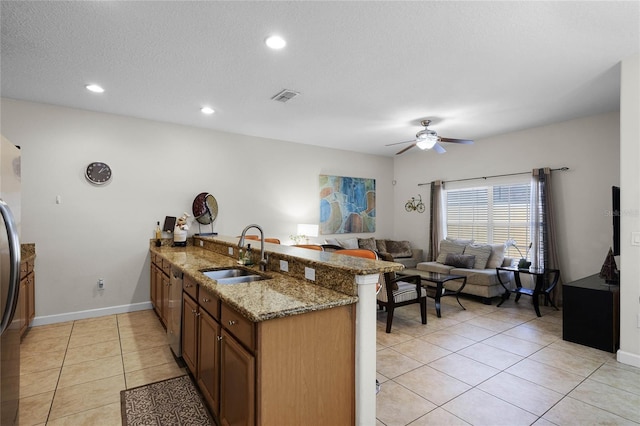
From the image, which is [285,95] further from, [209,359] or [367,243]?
[367,243]

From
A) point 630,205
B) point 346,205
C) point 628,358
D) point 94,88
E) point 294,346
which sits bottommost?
point 628,358

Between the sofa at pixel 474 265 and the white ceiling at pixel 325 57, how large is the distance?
2270mm

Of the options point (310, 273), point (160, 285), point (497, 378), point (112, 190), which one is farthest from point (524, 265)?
point (112, 190)

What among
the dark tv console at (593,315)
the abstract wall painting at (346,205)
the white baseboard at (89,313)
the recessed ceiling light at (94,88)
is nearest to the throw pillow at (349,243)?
the abstract wall painting at (346,205)

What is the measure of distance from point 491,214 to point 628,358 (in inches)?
128

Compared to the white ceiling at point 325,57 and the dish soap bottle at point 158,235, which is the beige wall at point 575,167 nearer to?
the white ceiling at point 325,57

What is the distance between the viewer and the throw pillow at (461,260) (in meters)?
5.48

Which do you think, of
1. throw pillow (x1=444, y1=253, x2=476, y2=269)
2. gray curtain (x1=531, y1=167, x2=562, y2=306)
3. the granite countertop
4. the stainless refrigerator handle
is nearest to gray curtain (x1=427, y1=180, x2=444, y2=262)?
throw pillow (x1=444, y1=253, x2=476, y2=269)

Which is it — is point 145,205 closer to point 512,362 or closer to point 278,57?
point 278,57

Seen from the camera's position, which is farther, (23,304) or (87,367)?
(23,304)

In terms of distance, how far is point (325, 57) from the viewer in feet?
9.43

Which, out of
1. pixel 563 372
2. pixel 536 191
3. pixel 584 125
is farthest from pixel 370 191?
pixel 563 372

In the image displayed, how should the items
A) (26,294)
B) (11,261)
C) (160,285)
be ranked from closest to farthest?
(11,261), (26,294), (160,285)

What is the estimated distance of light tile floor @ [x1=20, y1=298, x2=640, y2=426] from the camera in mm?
2240
